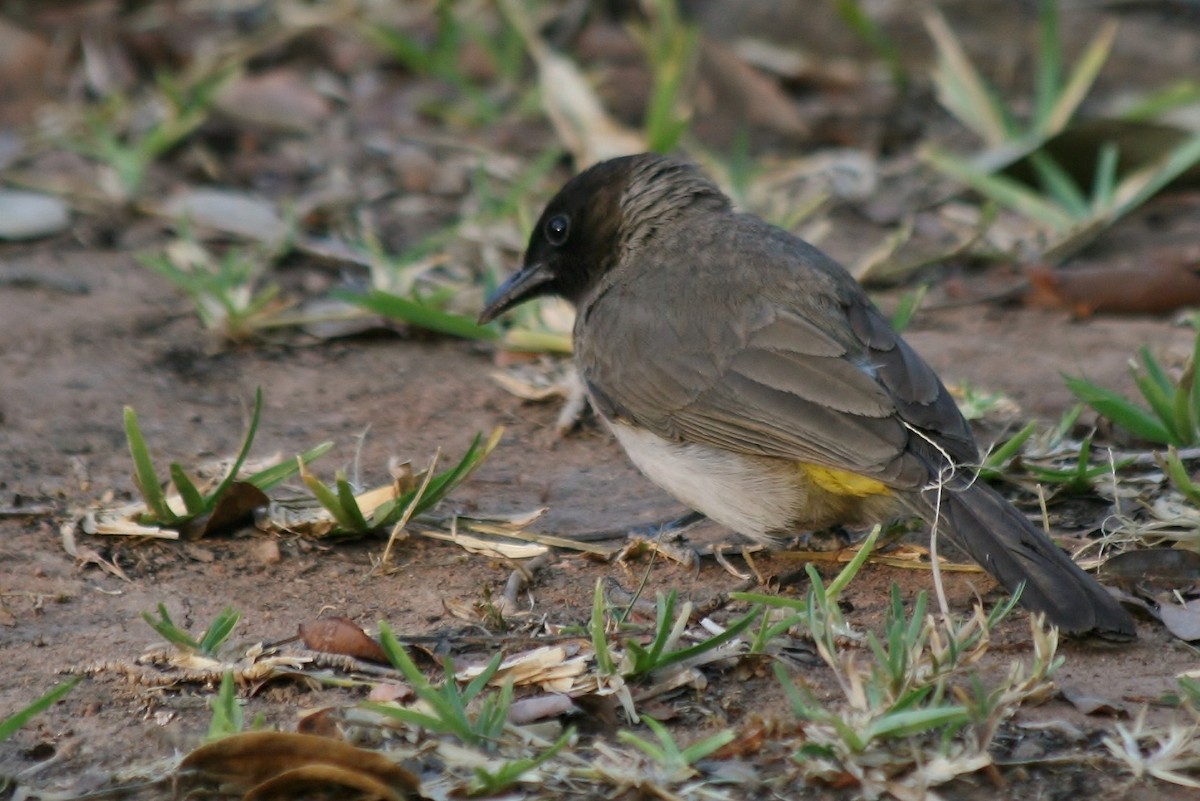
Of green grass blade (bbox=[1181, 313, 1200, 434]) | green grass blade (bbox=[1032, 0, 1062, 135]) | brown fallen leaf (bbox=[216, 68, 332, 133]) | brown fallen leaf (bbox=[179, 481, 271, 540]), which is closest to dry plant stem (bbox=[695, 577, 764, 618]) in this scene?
brown fallen leaf (bbox=[179, 481, 271, 540])

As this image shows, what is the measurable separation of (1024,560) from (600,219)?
2.24m

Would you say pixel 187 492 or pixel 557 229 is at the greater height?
pixel 557 229

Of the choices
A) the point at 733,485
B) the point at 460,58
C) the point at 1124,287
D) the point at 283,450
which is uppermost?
the point at 460,58

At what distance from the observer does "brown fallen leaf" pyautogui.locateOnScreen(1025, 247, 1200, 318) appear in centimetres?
649

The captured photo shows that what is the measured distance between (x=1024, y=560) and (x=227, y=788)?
198 centimetres

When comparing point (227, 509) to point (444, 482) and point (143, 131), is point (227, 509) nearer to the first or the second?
point (444, 482)

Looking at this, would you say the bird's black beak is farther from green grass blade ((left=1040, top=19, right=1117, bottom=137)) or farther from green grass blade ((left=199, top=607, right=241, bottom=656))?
green grass blade ((left=1040, top=19, right=1117, bottom=137))

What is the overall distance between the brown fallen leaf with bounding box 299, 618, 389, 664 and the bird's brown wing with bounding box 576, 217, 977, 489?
131 centimetres

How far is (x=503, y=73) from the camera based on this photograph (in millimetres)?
8734

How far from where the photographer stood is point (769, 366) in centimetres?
472

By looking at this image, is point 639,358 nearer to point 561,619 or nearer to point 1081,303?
point 561,619

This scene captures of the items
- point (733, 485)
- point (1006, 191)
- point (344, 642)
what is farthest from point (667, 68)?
point (344, 642)

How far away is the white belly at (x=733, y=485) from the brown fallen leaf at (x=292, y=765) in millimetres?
1677

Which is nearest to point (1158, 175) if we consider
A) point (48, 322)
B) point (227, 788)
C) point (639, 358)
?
point (639, 358)
